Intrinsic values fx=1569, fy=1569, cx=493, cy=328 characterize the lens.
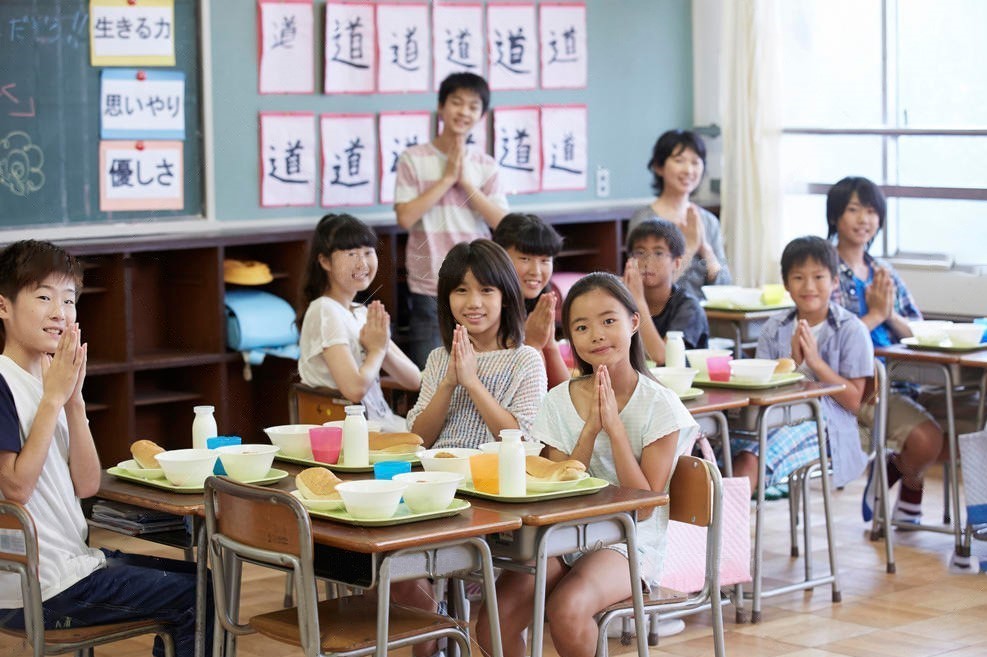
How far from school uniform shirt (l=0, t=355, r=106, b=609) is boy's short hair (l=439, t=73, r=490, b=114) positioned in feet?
10.3

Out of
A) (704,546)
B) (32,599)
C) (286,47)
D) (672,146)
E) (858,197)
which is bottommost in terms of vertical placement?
(704,546)

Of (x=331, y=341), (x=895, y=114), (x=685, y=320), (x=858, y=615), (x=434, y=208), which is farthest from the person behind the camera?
(x=895, y=114)

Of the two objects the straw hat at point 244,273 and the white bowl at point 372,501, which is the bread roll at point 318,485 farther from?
the straw hat at point 244,273

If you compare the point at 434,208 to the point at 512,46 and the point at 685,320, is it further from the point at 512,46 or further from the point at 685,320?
the point at 685,320

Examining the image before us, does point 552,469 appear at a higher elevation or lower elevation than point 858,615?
higher

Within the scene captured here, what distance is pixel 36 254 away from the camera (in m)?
3.40

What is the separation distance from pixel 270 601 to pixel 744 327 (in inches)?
91.7

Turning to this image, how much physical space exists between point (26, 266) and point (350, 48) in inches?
134

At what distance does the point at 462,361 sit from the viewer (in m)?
3.88

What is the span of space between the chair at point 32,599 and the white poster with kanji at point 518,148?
4.23m

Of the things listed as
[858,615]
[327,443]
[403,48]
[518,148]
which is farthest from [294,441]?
[518,148]

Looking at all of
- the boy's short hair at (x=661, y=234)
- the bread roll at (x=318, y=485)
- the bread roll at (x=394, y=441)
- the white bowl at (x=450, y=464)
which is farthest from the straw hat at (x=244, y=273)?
the bread roll at (x=318, y=485)

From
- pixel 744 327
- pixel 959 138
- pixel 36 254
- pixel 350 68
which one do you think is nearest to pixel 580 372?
pixel 36 254

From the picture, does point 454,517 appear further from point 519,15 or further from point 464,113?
point 519,15
